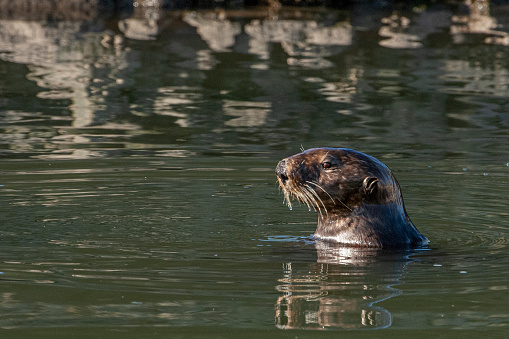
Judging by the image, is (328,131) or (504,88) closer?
(328,131)

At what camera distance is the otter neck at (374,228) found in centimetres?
603

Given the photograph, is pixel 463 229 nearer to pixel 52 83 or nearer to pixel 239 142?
pixel 239 142

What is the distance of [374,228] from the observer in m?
Answer: 6.04

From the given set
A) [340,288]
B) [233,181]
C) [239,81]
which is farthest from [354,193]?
[239,81]

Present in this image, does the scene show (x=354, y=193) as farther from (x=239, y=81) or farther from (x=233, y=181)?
(x=239, y=81)

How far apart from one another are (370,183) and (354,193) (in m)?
0.15

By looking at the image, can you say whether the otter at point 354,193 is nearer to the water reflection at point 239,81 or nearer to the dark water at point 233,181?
the dark water at point 233,181

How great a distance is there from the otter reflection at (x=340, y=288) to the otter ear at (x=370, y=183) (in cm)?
39

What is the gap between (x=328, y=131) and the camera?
10430 millimetres

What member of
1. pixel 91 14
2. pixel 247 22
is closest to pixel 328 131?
pixel 247 22

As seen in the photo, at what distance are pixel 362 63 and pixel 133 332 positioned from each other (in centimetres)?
1237

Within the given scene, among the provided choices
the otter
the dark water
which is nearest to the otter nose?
the otter

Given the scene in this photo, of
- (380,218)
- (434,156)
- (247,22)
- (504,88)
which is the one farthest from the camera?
(247,22)

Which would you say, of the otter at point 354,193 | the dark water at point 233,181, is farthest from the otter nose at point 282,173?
the dark water at point 233,181
